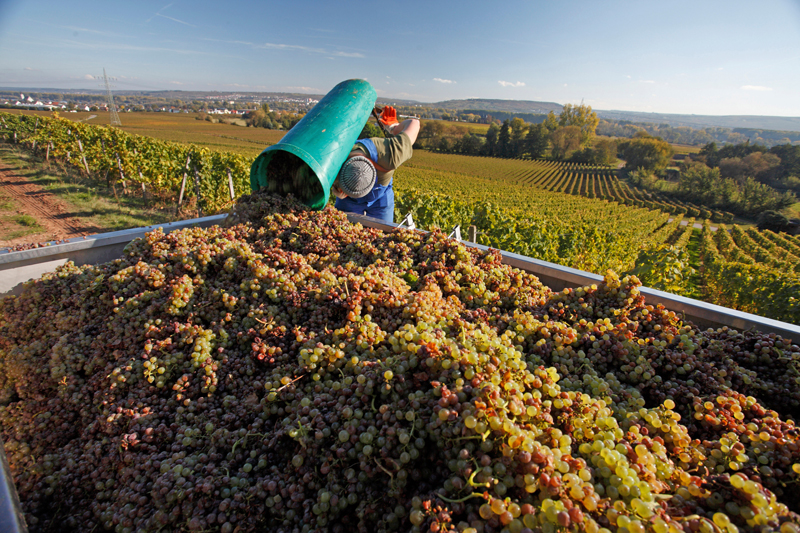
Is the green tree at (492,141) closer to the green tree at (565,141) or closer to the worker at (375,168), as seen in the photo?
the green tree at (565,141)

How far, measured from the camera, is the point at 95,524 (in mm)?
1300

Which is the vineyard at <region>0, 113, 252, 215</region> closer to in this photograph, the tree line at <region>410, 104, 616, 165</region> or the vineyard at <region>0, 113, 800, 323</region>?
the vineyard at <region>0, 113, 800, 323</region>

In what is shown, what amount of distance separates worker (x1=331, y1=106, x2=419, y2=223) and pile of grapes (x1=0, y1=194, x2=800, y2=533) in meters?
1.61

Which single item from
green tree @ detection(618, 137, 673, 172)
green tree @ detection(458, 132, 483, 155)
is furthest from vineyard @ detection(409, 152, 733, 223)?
green tree @ detection(458, 132, 483, 155)

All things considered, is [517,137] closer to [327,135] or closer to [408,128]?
[408,128]

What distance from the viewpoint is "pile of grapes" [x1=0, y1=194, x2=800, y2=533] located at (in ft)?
3.34

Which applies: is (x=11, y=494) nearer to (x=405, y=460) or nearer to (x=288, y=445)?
(x=288, y=445)

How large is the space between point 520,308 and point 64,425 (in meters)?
2.65

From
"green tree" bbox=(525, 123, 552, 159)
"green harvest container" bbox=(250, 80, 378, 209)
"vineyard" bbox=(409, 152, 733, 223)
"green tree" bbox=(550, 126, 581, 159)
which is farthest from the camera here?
"green tree" bbox=(550, 126, 581, 159)

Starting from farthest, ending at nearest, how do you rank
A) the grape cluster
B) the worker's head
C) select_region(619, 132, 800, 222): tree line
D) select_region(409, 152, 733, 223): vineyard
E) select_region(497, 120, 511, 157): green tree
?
select_region(497, 120, 511, 157): green tree → select_region(619, 132, 800, 222): tree line → select_region(409, 152, 733, 223): vineyard → the worker's head → the grape cluster

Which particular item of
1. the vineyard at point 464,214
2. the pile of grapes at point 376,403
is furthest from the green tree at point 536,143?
the pile of grapes at point 376,403

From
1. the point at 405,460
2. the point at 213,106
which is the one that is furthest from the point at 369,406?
the point at 213,106

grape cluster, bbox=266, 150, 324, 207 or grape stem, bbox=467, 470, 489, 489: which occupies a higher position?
grape cluster, bbox=266, 150, 324, 207

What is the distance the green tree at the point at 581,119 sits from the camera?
99938 mm
